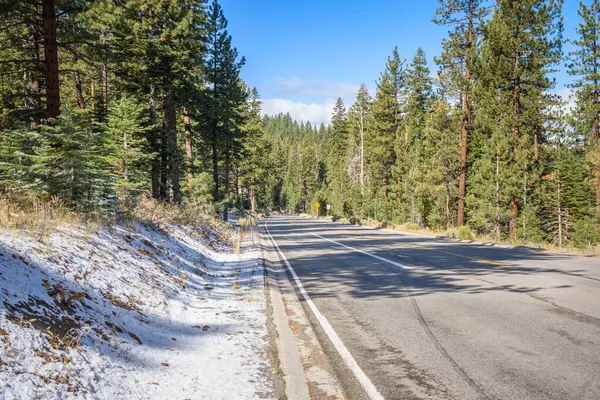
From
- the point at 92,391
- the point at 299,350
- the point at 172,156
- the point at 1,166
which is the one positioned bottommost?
the point at 299,350

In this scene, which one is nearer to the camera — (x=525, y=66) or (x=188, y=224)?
(x=188, y=224)

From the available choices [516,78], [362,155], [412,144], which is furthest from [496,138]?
[362,155]

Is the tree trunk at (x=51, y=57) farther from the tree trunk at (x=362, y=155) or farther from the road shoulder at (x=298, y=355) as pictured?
the tree trunk at (x=362, y=155)

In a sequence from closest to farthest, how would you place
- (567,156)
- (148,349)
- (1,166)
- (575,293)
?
(148,349) → (575,293) → (1,166) → (567,156)

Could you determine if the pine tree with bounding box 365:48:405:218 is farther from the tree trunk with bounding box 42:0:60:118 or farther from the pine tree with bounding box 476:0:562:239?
the tree trunk with bounding box 42:0:60:118

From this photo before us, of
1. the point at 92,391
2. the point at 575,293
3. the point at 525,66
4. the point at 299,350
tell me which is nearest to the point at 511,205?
the point at 525,66

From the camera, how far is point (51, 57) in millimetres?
9695

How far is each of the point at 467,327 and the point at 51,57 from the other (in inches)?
419

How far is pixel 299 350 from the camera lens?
17.0 feet

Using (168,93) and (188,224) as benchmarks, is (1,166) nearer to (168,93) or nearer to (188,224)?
(188,224)

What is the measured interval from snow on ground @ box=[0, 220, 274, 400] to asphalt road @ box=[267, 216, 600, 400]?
1.29m

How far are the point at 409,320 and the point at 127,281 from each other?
4.53 m

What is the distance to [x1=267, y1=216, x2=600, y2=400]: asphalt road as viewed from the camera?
13.1ft

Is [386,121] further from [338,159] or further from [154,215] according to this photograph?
[154,215]
